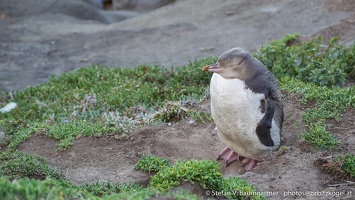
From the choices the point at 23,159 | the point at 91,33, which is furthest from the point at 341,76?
the point at 91,33

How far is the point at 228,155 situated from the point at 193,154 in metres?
0.38

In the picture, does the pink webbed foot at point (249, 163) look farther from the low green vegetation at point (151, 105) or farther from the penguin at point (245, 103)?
the low green vegetation at point (151, 105)

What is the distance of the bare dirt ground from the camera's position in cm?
506

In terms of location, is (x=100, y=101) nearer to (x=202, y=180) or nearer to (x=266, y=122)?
(x=266, y=122)

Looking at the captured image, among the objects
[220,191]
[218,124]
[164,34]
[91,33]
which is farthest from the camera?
[91,33]

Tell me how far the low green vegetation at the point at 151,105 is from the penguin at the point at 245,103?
0.51m

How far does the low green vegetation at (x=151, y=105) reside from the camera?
5109 mm

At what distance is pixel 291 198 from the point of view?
4.73 metres

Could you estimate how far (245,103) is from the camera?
533cm

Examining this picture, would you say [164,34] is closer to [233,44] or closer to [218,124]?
[233,44]

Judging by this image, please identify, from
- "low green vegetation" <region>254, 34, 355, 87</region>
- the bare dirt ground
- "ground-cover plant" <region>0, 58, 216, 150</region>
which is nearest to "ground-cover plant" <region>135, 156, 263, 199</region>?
the bare dirt ground

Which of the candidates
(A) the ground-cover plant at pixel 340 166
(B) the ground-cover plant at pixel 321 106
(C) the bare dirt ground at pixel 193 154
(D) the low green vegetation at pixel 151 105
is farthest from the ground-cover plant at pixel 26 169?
(B) the ground-cover plant at pixel 321 106

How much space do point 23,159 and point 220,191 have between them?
1.92m

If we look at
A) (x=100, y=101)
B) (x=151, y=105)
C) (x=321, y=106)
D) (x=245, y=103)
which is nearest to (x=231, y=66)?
(x=245, y=103)
